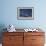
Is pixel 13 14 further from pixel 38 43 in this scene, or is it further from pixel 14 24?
pixel 38 43

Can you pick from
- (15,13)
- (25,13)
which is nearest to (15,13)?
(15,13)

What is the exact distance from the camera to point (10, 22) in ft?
14.0

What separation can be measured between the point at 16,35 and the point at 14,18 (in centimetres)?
74

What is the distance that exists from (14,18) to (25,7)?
0.52m

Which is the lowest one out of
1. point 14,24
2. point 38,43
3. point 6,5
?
point 38,43

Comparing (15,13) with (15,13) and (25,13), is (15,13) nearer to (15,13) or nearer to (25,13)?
(15,13)

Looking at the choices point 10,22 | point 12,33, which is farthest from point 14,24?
point 12,33

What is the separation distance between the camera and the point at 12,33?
12.2 feet

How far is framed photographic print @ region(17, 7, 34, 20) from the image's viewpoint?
4223 millimetres

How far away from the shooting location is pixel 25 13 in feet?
14.0

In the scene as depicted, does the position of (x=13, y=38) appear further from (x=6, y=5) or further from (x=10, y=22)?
(x=6, y=5)

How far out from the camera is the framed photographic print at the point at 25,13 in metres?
4.22

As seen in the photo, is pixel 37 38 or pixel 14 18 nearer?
pixel 37 38

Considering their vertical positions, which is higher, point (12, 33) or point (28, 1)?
point (28, 1)
